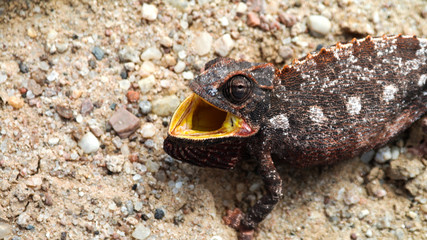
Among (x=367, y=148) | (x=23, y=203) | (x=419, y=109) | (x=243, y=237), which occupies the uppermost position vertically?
(x=419, y=109)

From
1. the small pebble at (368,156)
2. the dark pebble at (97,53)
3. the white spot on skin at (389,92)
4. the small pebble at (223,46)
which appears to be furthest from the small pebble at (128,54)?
the small pebble at (368,156)

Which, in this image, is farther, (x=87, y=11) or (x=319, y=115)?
(x=87, y=11)

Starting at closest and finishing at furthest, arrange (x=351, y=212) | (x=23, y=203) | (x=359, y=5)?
(x=23, y=203) < (x=351, y=212) < (x=359, y=5)

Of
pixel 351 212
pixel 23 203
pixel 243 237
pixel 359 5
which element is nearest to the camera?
pixel 23 203

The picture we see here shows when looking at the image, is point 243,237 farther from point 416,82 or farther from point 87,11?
point 87,11

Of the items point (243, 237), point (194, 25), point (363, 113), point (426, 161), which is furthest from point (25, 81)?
point (426, 161)

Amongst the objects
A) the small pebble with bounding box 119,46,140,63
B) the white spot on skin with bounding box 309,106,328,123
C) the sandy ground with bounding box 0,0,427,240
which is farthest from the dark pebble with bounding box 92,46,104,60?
the white spot on skin with bounding box 309,106,328,123

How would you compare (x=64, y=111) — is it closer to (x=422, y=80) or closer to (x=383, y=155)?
(x=383, y=155)
